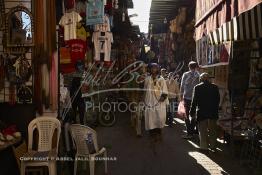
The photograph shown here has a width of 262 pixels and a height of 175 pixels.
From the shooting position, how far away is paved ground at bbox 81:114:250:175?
369 inches

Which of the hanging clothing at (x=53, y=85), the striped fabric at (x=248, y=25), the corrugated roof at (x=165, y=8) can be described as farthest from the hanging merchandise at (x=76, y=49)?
the corrugated roof at (x=165, y=8)

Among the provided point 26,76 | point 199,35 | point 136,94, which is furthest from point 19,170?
point 199,35

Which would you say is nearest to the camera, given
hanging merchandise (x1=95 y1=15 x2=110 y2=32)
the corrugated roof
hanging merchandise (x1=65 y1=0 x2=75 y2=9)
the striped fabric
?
the striped fabric

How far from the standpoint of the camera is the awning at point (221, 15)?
31.7ft

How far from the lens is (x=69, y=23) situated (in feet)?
32.7

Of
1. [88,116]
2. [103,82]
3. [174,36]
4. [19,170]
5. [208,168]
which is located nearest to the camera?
[19,170]

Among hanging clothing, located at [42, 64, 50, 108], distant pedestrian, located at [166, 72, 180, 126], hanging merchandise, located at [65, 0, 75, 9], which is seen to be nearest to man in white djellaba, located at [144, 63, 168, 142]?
hanging merchandise, located at [65, 0, 75, 9]

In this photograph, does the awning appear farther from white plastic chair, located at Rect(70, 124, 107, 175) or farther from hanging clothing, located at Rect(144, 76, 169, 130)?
white plastic chair, located at Rect(70, 124, 107, 175)

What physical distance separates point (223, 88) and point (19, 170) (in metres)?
8.42

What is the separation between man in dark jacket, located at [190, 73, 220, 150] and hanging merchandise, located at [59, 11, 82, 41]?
132 inches

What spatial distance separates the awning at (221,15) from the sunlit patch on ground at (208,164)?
9.13 feet

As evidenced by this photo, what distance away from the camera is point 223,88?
563 inches

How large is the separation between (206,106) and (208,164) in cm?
174

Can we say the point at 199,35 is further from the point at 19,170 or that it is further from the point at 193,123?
the point at 19,170
